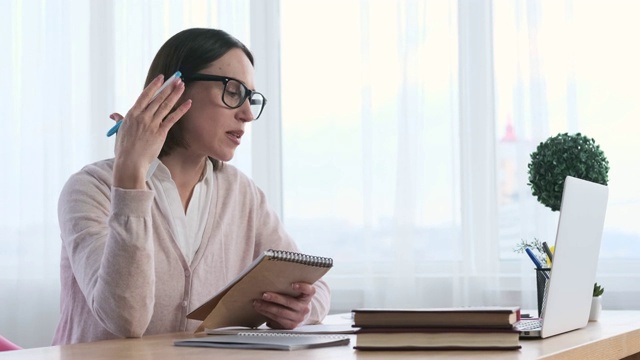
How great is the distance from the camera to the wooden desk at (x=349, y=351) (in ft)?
3.47

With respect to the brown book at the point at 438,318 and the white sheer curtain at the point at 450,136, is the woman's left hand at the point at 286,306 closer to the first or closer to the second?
the brown book at the point at 438,318

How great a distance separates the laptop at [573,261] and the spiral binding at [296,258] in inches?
13.6

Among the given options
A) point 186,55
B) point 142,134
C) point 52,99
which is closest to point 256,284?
point 142,134

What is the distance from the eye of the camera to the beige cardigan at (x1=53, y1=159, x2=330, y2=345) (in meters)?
1.49

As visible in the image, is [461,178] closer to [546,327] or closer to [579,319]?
[579,319]

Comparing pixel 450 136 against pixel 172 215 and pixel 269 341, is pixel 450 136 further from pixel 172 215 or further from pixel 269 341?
pixel 269 341

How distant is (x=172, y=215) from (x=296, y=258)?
46cm

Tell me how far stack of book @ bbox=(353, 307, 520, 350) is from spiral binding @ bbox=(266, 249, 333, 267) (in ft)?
0.99

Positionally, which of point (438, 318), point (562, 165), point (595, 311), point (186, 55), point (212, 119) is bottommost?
point (595, 311)

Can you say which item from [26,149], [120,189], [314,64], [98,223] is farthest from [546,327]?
[26,149]

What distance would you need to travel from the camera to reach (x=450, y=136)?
311cm

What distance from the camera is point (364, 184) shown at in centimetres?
319

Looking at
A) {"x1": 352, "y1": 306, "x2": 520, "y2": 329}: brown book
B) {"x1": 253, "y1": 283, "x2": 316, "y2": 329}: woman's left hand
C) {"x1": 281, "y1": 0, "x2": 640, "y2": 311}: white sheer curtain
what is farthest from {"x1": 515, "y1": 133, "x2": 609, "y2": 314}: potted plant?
{"x1": 281, "y1": 0, "x2": 640, "y2": 311}: white sheer curtain

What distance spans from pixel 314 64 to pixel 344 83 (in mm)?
157
